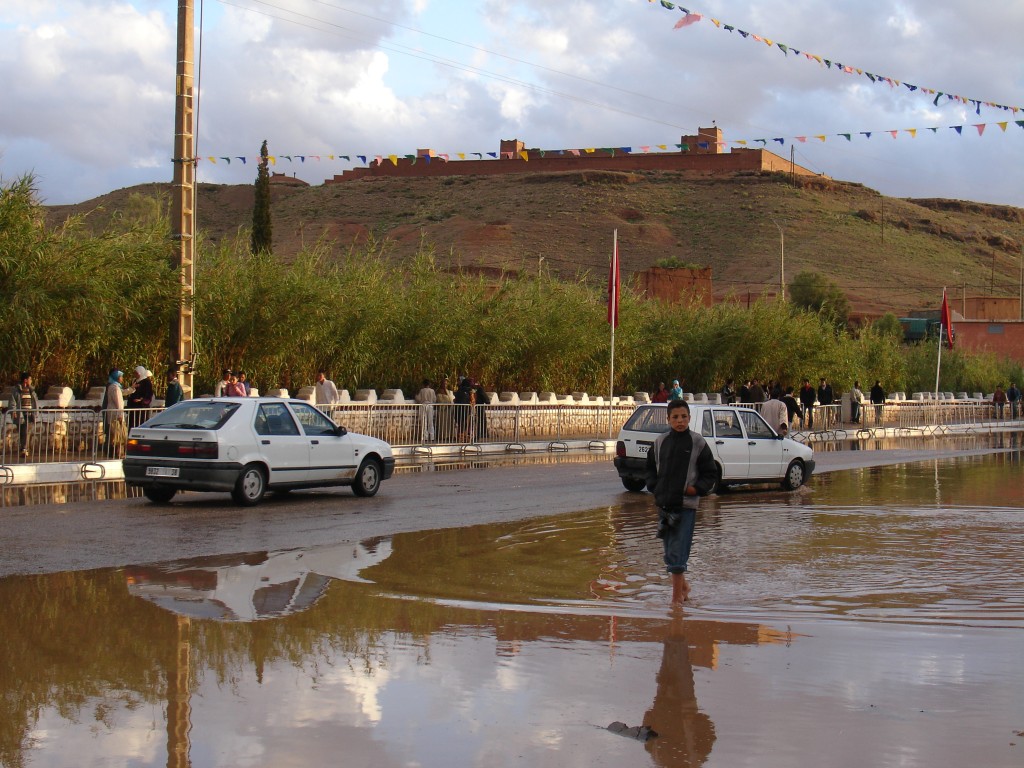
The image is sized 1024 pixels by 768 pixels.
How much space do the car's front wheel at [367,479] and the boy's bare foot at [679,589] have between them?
9.70 m

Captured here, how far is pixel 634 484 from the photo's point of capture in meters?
20.0

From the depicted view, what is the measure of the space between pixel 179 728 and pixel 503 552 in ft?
22.1

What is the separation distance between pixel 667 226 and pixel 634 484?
108053mm

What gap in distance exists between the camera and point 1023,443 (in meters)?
43.5

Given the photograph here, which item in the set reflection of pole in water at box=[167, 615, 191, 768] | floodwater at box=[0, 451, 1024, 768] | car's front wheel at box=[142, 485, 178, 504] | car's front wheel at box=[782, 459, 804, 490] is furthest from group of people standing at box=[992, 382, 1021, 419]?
reflection of pole in water at box=[167, 615, 191, 768]

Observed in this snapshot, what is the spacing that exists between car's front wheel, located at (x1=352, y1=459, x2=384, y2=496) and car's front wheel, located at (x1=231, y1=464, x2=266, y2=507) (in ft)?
6.02

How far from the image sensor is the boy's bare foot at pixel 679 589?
9.44 m

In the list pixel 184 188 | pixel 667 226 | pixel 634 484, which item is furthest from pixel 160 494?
pixel 667 226

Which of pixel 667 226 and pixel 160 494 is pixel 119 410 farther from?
pixel 667 226

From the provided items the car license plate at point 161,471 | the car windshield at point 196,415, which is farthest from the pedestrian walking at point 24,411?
the car license plate at point 161,471

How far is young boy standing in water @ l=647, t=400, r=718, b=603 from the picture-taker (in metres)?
9.57

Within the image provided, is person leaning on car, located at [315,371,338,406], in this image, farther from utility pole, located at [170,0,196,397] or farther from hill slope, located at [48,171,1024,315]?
hill slope, located at [48,171,1024,315]

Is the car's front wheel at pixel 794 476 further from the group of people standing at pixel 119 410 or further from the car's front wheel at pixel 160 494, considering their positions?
the group of people standing at pixel 119 410

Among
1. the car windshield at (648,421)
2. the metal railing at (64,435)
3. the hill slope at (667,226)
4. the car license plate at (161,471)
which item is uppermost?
the hill slope at (667,226)
